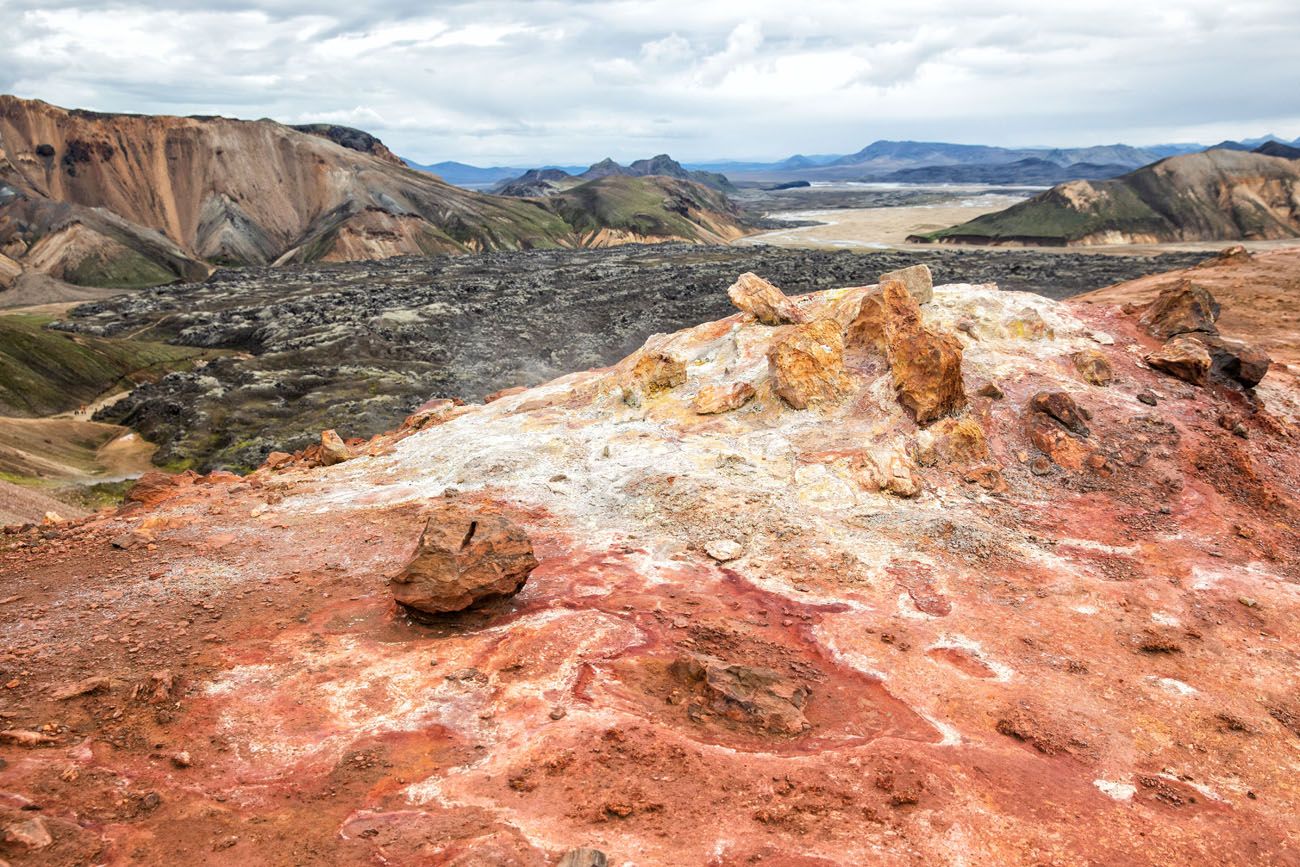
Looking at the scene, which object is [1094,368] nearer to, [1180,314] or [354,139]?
[1180,314]

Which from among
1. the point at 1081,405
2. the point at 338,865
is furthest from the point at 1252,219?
the point at 338,865

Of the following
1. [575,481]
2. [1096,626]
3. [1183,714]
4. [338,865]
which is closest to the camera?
[338,865]

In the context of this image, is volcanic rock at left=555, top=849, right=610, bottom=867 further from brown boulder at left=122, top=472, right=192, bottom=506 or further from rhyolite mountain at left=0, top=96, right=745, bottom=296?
rhyolite mountain at left=0, top=96, right=745, bottom=296

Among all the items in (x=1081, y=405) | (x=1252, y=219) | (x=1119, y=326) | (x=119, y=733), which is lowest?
(x=119, y=733)

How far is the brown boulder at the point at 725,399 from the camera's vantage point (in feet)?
80.9

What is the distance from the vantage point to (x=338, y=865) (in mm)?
8430

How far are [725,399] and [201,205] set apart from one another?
121 m

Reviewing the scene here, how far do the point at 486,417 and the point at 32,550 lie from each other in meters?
Result: 14.0

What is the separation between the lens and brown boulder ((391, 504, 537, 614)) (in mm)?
13820

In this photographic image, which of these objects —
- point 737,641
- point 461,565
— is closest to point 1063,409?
point 737,641

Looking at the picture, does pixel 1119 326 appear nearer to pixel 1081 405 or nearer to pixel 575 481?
pixel 1081 405

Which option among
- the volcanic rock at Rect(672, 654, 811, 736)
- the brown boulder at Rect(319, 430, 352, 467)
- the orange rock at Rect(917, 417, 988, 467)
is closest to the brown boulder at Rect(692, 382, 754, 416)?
the orange rock at Rect(917, 417, 988, 467)

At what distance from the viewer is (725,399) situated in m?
24.8

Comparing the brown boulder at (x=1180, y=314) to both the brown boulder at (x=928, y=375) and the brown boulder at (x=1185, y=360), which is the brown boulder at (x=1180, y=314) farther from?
the brown boulder at (x=928, y=375)
